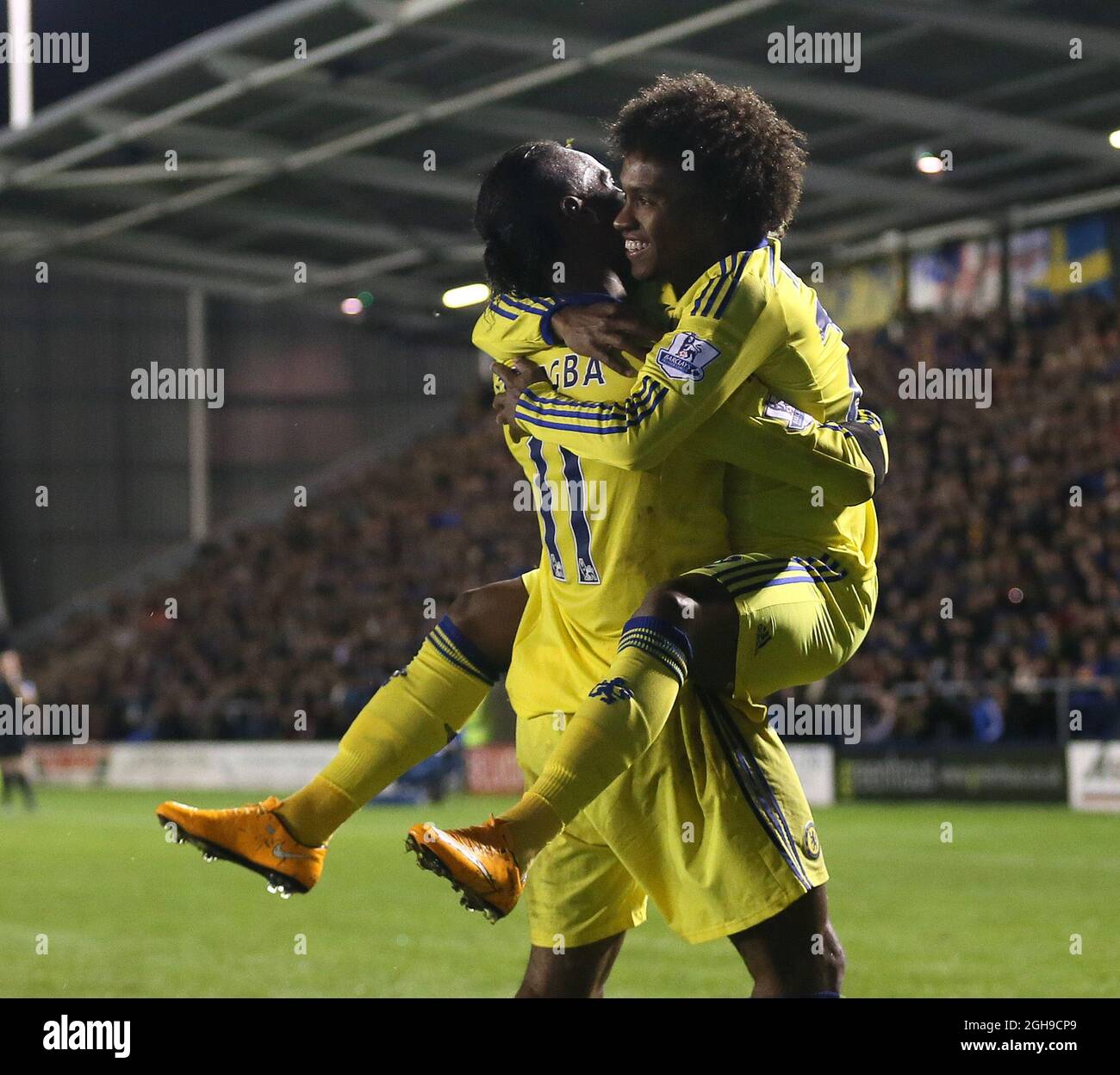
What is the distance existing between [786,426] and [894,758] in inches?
561

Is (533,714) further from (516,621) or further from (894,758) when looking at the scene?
(894,758)

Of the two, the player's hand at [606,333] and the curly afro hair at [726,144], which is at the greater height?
the curly afro hair at [726,144]

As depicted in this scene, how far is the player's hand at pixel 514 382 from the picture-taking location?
3.87 meters

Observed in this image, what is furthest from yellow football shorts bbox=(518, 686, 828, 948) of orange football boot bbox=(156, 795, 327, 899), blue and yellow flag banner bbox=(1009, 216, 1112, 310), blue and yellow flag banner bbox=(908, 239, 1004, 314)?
blue and yellow flag banner bbox=(908, 239, 1004, 314)

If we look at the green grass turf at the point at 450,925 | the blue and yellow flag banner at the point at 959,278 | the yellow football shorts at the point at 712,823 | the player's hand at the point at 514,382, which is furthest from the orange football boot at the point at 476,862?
the blue and yellow flag banner at the point at 959,278

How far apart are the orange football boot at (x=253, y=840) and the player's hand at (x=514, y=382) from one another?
3.32ft

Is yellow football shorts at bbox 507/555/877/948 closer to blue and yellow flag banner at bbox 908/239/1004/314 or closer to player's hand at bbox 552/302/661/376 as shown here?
player's hand at bbox 552/302/661/376

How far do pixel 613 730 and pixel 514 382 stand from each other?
0.92m

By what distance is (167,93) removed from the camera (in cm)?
1948

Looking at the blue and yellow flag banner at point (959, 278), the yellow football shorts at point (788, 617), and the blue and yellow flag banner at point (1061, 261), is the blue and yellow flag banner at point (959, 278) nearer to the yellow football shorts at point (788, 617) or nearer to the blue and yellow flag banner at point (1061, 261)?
the blue and yellow flag banner at point (1061, 261)

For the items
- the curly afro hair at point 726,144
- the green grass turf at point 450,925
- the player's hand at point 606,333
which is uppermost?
the curly afro hair at point 726,144

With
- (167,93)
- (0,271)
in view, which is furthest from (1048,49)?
(0,271)

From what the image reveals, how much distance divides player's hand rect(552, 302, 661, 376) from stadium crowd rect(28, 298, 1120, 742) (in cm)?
834
